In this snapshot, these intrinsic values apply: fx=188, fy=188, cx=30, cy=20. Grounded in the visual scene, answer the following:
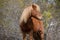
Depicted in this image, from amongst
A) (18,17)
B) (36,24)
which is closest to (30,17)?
(36,24)

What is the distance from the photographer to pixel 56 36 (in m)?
3.70

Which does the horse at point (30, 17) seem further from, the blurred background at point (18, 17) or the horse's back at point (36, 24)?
the blurred background at point (18, 17)

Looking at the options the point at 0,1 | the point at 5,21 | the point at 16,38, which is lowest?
Answer: the point at 16,38

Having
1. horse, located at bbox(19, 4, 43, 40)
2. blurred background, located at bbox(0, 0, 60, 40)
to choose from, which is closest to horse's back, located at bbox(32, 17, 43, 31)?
horse, located at bbox(19, 4, 43, 40)

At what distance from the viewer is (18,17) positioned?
Answer: 12.8 ft

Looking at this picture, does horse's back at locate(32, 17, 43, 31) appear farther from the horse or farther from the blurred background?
the blurred background

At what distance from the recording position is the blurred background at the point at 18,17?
3.78m

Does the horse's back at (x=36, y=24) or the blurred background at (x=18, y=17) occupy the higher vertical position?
the horse's back at (x=36, y=24)

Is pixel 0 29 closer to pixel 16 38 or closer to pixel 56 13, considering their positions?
pixel 16 38

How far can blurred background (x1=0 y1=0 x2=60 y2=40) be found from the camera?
3775 mm

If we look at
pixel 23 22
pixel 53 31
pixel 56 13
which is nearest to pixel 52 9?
pixel 56 13

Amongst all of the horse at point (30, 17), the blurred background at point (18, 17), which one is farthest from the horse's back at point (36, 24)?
the blurred background at point (18, 17)

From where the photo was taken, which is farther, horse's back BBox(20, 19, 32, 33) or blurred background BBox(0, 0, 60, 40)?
blurred background BBox(0, 0, 60, 40)

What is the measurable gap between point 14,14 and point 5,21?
239 mm
